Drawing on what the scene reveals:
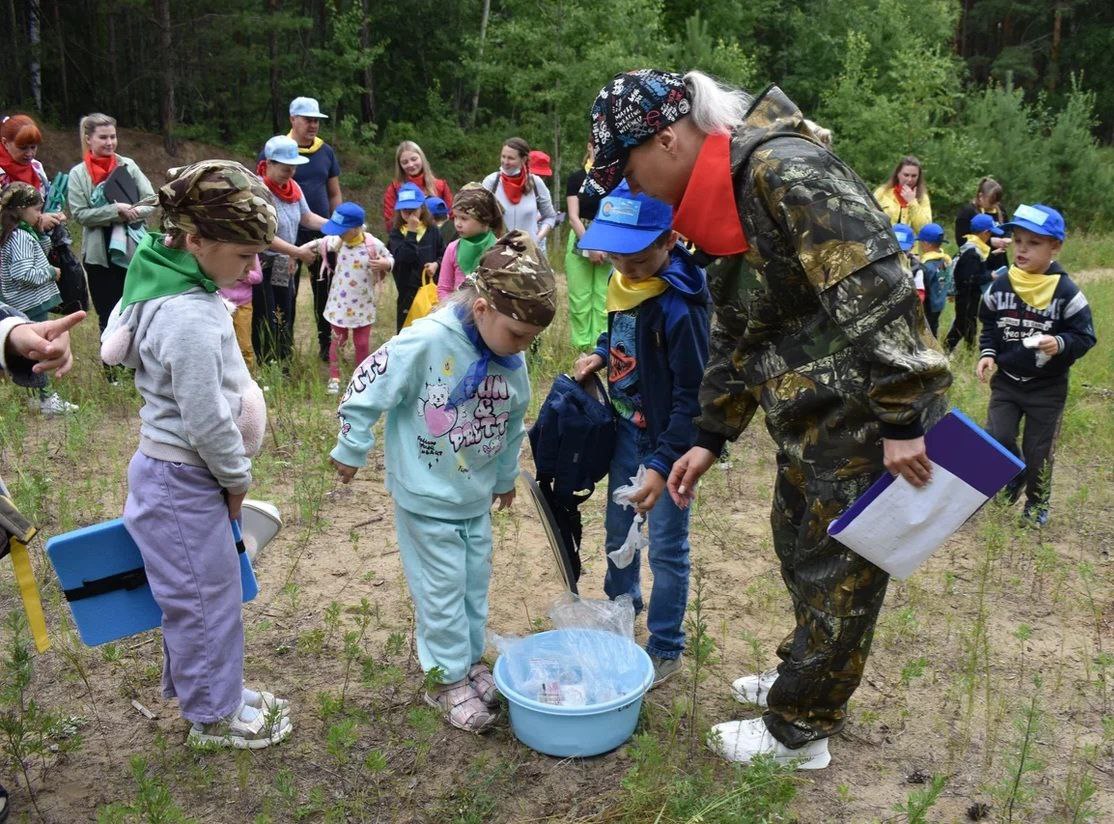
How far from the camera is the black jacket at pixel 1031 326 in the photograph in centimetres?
468

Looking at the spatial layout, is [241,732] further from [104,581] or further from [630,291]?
[630,291]

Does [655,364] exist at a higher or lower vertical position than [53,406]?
higher

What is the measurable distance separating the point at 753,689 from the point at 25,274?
5.02 m

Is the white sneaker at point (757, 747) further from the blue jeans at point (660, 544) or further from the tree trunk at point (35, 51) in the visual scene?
the tree trunk at point (35, 51)

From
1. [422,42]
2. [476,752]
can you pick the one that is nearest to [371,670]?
[476,752]

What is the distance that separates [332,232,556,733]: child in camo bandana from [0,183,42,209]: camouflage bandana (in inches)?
162

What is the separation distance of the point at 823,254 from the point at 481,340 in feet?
3.57

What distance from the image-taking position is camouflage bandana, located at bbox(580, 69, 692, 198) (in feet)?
7.59

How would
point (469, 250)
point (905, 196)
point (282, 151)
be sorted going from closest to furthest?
point (469, 250)
point (282, 151)
point (905, 196)

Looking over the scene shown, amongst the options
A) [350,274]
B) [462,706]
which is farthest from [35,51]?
[462,706]

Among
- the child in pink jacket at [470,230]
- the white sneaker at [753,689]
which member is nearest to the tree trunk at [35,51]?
the child in pink jacket at [470,230]

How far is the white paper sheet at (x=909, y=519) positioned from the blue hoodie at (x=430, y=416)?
42.4 inches

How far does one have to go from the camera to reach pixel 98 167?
21.2 ft

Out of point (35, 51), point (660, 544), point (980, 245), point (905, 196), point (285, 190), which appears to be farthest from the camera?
point (35, 51)
